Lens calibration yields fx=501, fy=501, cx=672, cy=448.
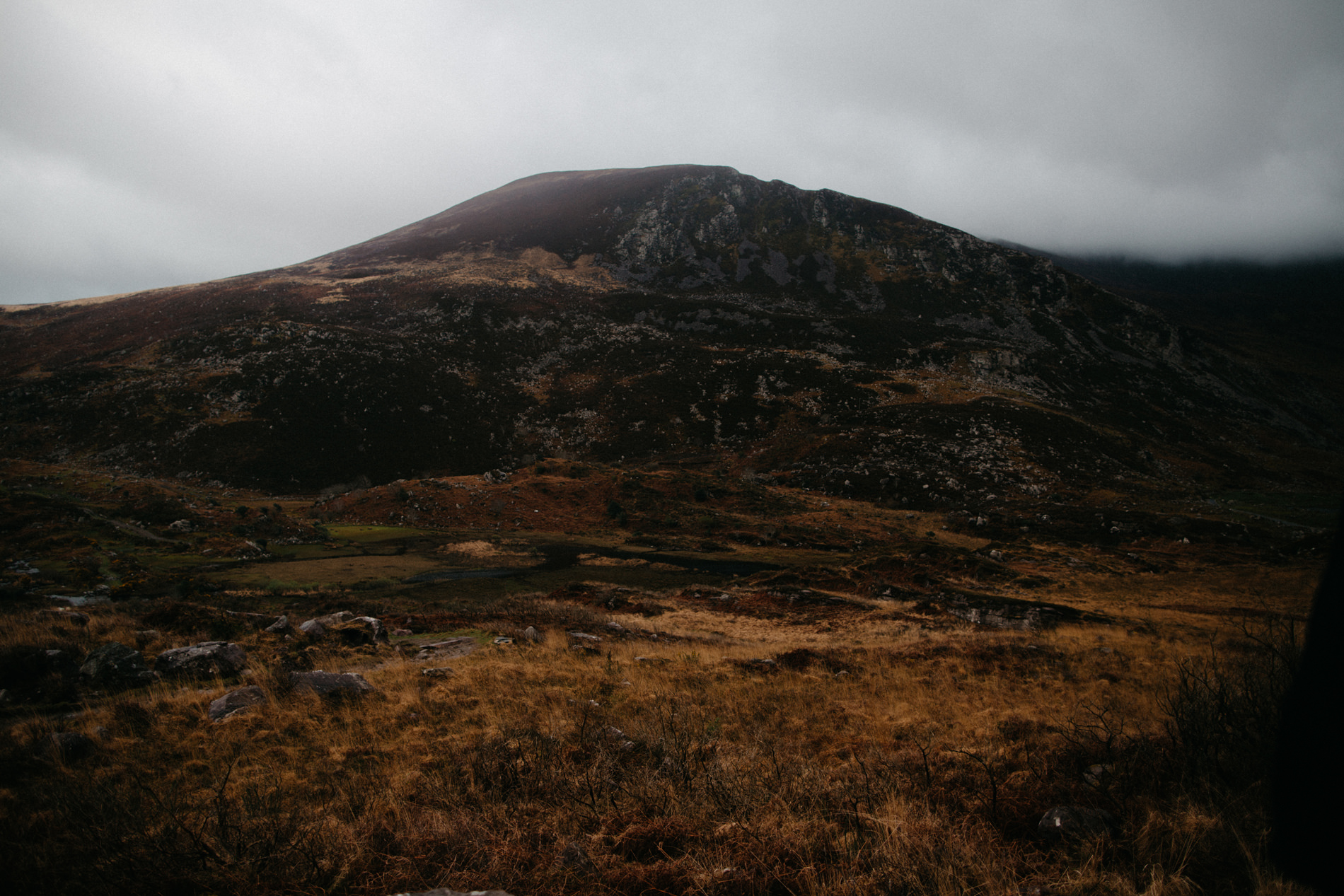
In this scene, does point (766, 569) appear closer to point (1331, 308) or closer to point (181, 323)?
point (181, 323)

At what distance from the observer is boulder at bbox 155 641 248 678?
326 inches

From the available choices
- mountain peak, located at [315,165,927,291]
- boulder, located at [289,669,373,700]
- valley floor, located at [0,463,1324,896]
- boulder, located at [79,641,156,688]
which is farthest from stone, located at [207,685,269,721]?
mountain peak, located at [315,165,927,291]

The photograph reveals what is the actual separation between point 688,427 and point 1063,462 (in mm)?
37903

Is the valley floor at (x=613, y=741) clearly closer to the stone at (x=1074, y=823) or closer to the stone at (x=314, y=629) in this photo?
the stone at (x=1074, y=823)

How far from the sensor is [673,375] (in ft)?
222

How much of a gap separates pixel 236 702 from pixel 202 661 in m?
1.94

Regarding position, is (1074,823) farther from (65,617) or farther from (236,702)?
(65,617)

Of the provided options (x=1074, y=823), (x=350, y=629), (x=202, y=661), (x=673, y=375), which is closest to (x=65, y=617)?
(x=202, y=661)

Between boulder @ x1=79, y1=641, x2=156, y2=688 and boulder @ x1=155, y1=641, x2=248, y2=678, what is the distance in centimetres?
22

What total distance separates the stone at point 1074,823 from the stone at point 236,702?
9.85 meters

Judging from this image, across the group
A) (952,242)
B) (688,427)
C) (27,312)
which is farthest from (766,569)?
(27,312)

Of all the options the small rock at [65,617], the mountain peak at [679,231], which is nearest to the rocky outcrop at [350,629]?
the small rock at [65,617]

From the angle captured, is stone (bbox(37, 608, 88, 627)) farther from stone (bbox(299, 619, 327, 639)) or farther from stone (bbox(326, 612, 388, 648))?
stone (bbox(326, 612, 388, 648))

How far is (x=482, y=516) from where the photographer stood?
37.2m
